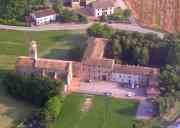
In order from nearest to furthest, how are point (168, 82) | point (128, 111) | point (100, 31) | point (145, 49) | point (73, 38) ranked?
point (128, 111) < point (168, 82) < point (145, 49) < point (100, 31) < point (73, 38)

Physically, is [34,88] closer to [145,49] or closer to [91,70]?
[91,70]

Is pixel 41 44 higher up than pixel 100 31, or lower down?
lower down

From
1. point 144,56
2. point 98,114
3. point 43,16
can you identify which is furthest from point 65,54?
point 98,114

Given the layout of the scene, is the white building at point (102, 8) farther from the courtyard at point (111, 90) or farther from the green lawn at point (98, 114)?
the green lawn at point (98, 114)

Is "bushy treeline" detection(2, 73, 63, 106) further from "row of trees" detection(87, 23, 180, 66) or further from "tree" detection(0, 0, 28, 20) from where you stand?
"tree" detection(0, 0, 28, 20)

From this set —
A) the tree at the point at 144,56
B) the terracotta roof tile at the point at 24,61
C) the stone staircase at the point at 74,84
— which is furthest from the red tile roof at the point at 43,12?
the tree at the point at 144,56

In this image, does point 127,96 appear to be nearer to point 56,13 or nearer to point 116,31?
point 116,31
